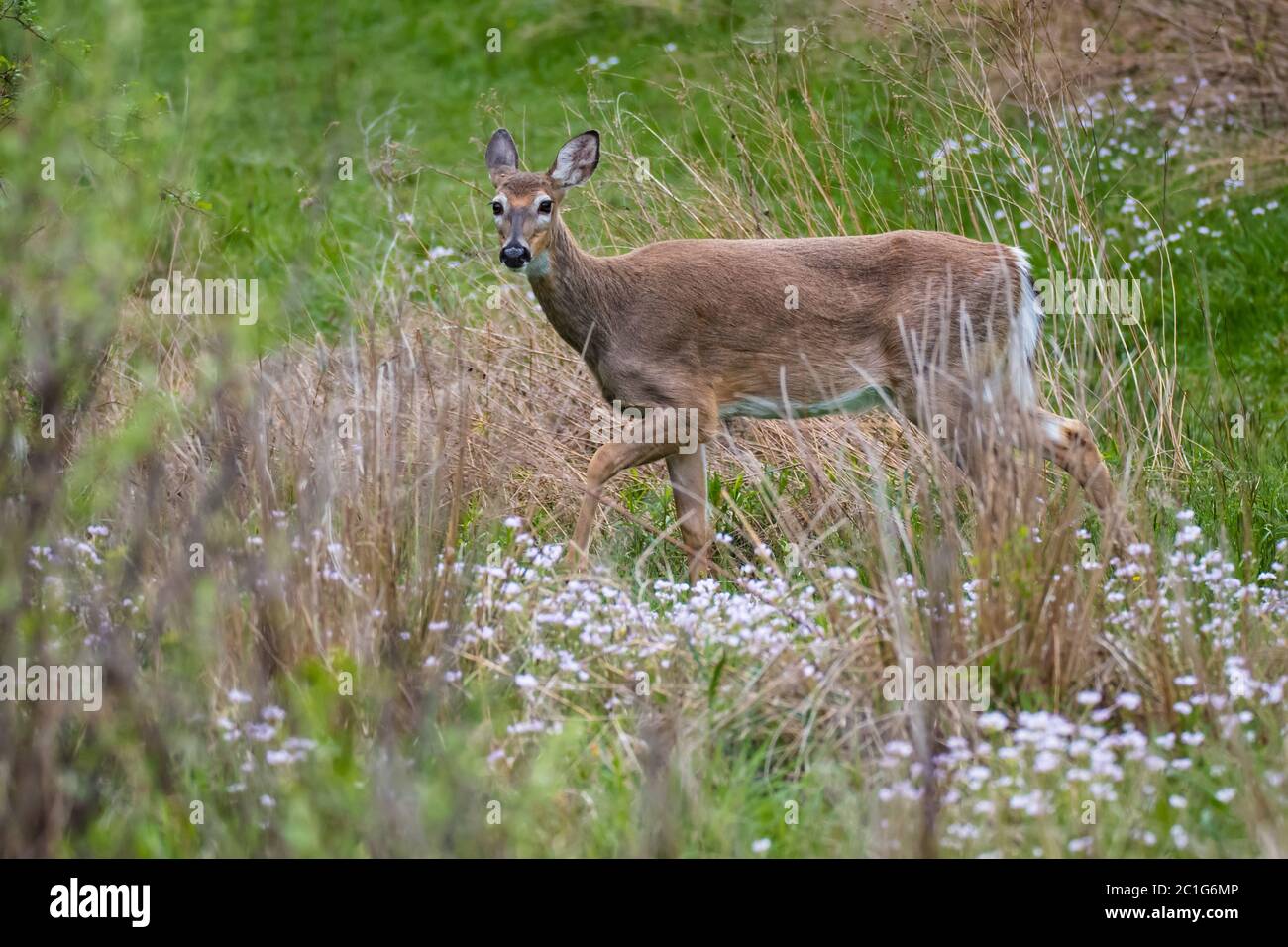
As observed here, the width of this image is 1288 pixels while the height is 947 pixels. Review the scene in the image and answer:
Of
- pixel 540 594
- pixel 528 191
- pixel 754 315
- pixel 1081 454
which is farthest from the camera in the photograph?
pixel 754 315

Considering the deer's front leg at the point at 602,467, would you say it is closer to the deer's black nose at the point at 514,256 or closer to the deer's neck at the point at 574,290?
the deer's neck at the point at 574,290

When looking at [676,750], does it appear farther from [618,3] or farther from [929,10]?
[618,3]

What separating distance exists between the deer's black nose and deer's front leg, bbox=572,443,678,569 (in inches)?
30.9

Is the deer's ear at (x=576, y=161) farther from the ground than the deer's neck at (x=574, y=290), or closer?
farther from the ground

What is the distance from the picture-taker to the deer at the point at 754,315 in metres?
6.98

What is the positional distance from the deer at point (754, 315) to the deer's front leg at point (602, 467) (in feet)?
0.10

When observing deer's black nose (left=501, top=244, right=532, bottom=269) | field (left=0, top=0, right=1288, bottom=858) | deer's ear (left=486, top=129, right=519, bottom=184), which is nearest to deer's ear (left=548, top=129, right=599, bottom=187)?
deer's ear (left=486, top=129, right=519, bottom=184)

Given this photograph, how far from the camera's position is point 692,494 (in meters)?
7.01

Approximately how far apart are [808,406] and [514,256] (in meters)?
1.35

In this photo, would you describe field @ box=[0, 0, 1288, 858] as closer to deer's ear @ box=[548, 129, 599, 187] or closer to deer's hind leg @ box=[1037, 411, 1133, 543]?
deer's hind leg @ box=[1037, 411, 1133, 543]

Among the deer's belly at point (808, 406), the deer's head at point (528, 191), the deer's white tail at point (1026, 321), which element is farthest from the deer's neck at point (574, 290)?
the deer's white tail at point (1026, 321)

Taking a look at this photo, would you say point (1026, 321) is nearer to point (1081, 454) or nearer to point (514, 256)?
point (1081, 454)

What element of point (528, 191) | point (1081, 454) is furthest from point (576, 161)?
point (1081, 454)

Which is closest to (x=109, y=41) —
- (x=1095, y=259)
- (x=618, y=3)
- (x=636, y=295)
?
(x=636, y=295)
